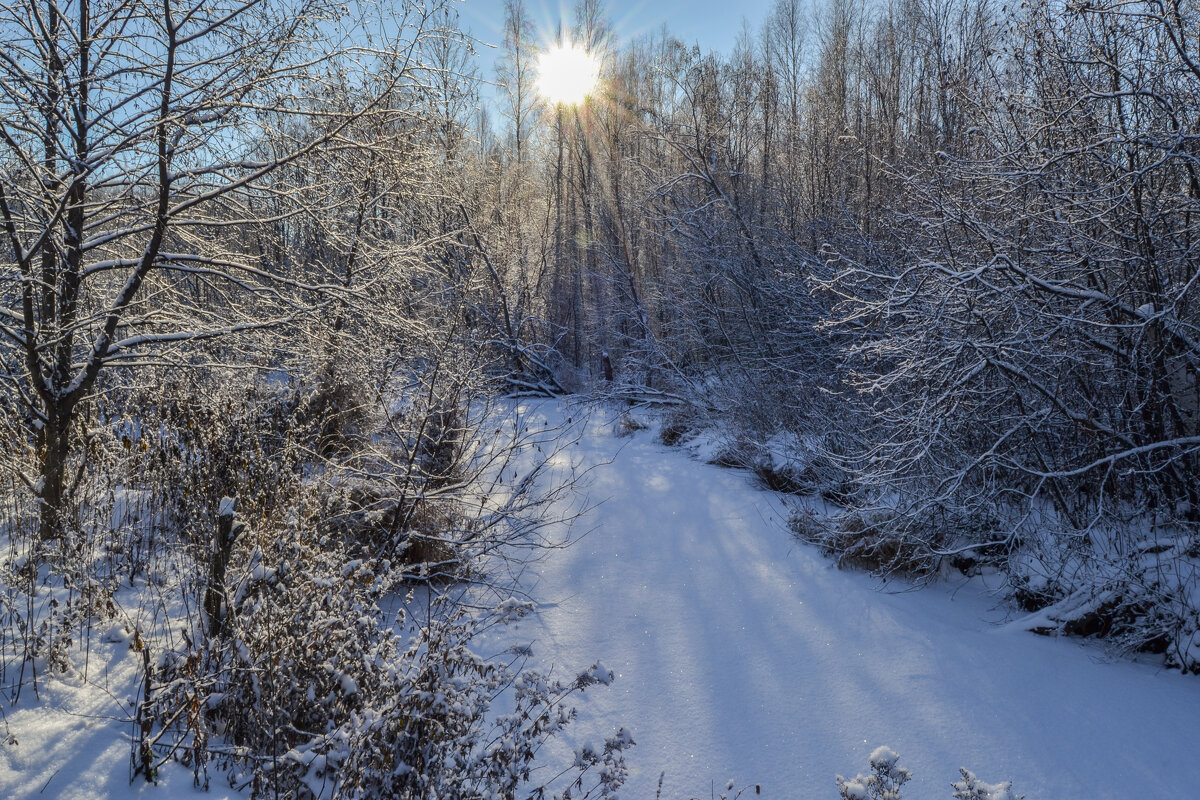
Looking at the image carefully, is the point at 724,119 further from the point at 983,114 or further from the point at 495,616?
the point at 495,616

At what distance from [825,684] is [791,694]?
9.8 inches

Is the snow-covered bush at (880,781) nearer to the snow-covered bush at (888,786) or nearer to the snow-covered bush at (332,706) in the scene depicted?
the snow-covered bush at (888,786)

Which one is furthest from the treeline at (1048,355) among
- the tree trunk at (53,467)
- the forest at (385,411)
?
the tree trunk at (53,467)

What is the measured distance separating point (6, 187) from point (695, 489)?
6.71 meters

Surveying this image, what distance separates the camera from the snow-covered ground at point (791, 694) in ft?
9.70

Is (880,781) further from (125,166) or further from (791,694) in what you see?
(125,166)

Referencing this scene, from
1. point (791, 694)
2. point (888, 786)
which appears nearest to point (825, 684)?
point (791, 694)

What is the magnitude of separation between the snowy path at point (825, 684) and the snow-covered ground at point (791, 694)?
0.04 ft

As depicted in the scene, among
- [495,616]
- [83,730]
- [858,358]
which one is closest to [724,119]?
[858,358]

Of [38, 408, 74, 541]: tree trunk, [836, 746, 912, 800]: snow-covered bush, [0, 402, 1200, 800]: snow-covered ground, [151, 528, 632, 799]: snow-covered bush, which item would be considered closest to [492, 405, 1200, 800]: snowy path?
[0, 402, 1200, 800]: snow-covered ground

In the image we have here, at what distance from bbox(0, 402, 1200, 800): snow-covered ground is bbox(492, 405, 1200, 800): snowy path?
Answer: 12 mm

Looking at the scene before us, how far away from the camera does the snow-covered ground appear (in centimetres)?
296

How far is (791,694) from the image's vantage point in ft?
12.5

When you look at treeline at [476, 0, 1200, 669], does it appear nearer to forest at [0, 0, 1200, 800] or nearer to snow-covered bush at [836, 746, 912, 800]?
forest at [0, 0, 1200, 800]
